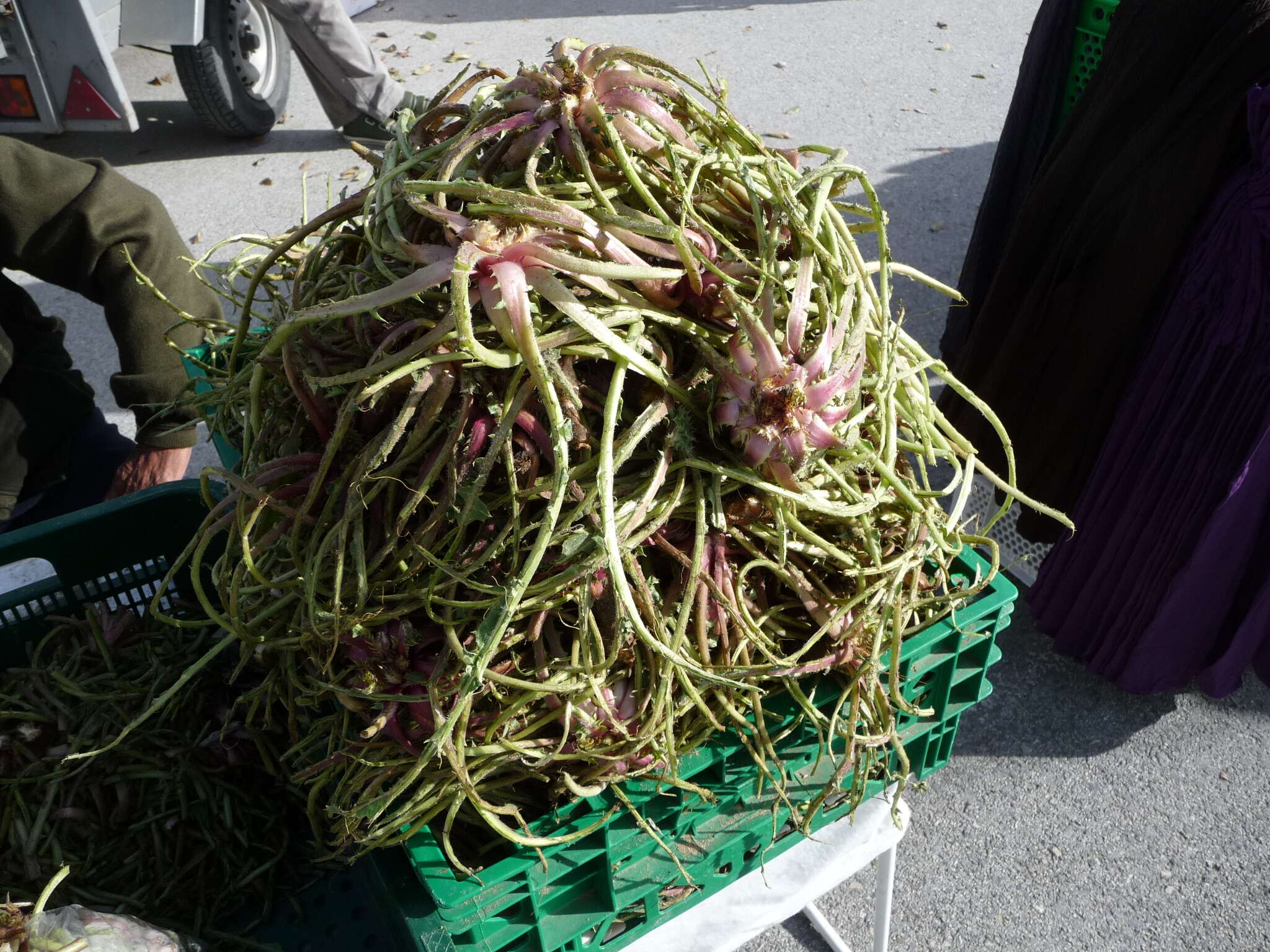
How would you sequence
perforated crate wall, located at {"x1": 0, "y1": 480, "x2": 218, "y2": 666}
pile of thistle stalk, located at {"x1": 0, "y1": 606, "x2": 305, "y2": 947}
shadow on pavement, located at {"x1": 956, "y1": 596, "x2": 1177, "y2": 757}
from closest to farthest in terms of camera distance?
1. pile of thistle stalk, located at {"x1": 0, "y1": 606, "x2": 305, "y2": 947}
2. perforated crate wall, located at {"x1": 0, "y1": 480, "x2": 218, "y2": 666}
3. shadow on pavement, located at {"x1": 956, "y1": 596, "x2": 1177, "y2": 757}

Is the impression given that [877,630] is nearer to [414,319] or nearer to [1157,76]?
[414,319]

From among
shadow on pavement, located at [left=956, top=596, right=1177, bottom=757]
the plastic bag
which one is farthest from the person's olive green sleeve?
shadow on pavement, located at [left=956, top=596, right=1177, bottom=757]

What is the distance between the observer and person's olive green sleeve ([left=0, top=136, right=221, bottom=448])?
191 centimetres

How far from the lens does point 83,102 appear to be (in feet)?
12.3

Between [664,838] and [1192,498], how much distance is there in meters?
1.46

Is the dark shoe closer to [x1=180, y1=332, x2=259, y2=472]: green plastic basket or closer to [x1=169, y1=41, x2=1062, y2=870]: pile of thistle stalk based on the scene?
[x1=180, y1=332, x2=259, y2=472]: green plastic basket

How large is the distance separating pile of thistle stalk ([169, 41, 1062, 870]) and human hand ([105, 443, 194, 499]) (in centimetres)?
95

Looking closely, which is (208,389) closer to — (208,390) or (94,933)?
(208,390)

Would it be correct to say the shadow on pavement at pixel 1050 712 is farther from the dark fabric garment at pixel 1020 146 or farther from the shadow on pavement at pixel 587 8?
the shadow on pavement at pixel 587 8

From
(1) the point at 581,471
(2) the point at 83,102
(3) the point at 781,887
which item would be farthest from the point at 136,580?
(2) the point at 83,102

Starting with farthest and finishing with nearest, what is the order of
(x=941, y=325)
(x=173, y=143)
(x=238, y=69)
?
1. (x=173, y=143)
2. (x=238, y=69)
3. (x=941, y=325)

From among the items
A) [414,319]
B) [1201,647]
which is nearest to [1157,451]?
[1201,647]

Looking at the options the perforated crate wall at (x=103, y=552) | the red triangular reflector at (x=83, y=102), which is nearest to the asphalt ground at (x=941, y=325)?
the red triangular reflector at (x=83, y=102)

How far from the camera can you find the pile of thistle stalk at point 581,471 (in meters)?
0.87
